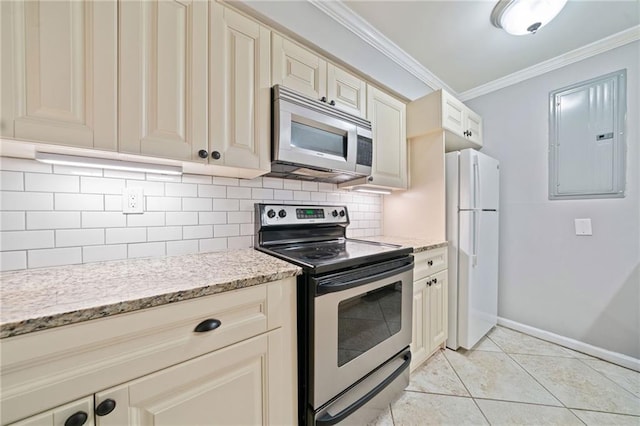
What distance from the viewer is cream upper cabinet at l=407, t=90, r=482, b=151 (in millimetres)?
1936

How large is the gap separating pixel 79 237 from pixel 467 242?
7.92ft

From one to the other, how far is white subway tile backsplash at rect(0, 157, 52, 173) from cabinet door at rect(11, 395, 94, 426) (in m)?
0.90

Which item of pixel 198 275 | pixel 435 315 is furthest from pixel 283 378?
pixel 435 315

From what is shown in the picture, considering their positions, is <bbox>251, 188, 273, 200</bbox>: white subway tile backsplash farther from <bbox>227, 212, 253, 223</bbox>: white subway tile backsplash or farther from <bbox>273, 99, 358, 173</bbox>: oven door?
<bbox>273, 99, 358, 173</bbox>: oven door

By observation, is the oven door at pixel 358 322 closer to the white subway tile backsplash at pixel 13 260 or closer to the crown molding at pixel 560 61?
the white subway tile backsplash at pixel 13 260

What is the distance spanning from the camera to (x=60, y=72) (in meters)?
0.79

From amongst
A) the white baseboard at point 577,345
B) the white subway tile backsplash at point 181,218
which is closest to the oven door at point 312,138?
the white subway tile backsplash at point 181,218

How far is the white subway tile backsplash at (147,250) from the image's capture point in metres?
1.14

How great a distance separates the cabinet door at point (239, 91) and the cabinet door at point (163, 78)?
54 millimetres

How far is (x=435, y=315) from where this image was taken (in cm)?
184

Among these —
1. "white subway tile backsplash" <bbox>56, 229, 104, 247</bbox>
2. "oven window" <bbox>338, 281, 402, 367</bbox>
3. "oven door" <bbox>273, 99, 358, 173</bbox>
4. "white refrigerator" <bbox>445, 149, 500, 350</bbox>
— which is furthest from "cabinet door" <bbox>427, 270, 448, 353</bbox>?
"white subway tile backsplash" <bbox>56, 229, 104, 247</bbox>

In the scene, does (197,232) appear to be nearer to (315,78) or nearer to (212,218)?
(212,218)

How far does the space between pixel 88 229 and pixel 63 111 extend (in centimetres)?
51

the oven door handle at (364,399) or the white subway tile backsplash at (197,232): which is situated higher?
the white subway tile backsplash at (197,232)
